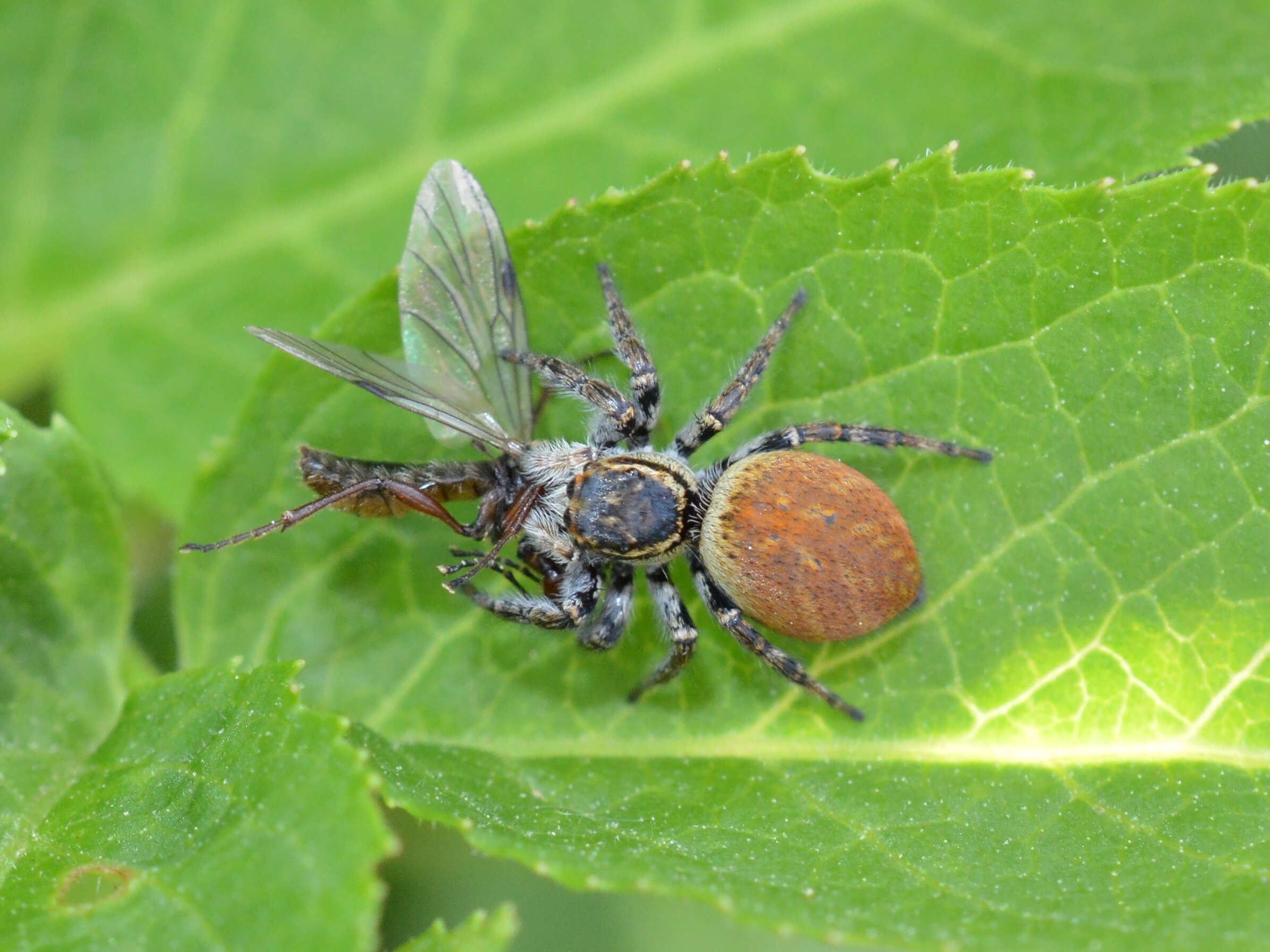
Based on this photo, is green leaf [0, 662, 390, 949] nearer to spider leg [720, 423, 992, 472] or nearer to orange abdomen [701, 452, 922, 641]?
orange abdomen [701, 452, 922, 641]

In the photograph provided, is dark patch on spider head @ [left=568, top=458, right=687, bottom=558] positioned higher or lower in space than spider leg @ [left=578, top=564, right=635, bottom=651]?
higher

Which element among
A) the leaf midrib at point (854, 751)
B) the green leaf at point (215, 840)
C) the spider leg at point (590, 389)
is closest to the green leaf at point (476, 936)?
the green leaf at point (215, 840)

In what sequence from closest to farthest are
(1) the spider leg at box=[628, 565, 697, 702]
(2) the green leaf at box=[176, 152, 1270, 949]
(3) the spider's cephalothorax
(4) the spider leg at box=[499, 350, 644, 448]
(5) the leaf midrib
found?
(2) the green leaf at box=[176, 152, 1270, 949] < (5) the leaf midrib < (3) the spider's cephalothorax < (1) the spider leg at box=[628, 565, 697, 702] < (4) the spider leg at box=[499, 350, 644, 448]

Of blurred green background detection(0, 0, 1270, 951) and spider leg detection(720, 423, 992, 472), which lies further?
blurred green background detection(0, 0, 1270, 951)

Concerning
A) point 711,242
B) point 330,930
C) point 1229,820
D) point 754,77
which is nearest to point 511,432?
point 711,242

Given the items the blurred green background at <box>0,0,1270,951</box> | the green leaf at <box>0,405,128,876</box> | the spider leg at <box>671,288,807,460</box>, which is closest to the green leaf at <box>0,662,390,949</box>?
the green leaf at <box>0,405,128,876</box>

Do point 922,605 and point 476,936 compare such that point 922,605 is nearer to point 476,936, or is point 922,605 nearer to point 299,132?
point 476,936
